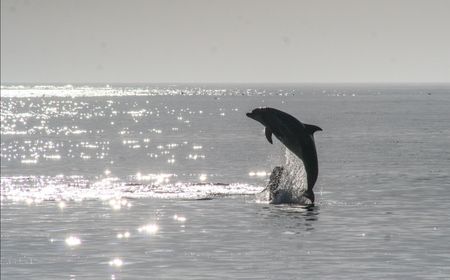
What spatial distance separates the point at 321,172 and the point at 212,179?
7371 mm

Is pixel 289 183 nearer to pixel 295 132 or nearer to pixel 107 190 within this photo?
pixel 295 132

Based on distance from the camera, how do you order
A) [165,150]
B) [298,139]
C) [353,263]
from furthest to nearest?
[165,150], [298,139], [353,263]

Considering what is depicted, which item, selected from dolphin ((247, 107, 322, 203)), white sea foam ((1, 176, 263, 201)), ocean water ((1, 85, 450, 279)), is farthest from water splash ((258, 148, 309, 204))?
dolphin ((247, 107, 322, 203))

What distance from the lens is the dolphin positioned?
37.7 metres

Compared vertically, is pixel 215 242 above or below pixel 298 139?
below

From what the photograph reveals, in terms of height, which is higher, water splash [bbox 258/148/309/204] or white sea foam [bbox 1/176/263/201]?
water splash [bbox 258/148/309/204]

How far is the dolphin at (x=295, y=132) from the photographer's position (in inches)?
1485

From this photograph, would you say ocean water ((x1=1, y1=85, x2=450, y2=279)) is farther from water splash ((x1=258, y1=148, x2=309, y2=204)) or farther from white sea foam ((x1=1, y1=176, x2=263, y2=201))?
water splash ((x1=258, y1=148, x2=309, y2=204))

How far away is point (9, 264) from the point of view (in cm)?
2942

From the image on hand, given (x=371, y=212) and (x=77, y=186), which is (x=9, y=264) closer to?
(x=371, y=212)

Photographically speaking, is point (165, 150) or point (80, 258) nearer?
point (80, 258)

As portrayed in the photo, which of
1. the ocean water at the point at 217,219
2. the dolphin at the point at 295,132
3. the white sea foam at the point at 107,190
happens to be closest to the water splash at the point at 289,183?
the ocean water at the point at 217,219

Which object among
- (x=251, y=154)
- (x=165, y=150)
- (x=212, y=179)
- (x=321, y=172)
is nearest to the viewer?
(x=212, y=179)

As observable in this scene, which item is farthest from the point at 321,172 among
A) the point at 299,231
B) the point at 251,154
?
the point at 299,231
